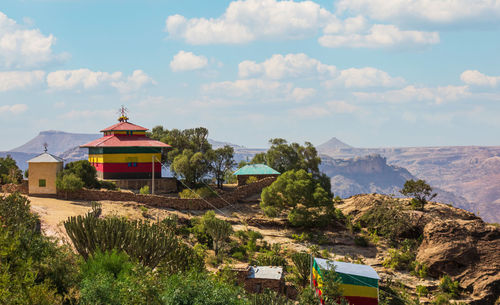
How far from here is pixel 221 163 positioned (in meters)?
47.7

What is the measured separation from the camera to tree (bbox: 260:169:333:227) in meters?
34.7

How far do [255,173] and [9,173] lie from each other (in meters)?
23.7

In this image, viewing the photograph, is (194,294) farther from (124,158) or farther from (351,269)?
(124,158)

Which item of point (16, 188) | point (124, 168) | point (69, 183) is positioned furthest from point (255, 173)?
point (16, 188)

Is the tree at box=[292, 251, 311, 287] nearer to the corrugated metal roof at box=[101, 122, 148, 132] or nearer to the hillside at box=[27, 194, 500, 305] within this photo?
the hillside at box=[27, 194, 500, 305]

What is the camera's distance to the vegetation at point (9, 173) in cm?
3564

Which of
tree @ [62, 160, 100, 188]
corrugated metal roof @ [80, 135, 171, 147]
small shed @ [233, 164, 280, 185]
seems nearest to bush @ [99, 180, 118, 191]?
tree @ [62, 160, 100, 188]

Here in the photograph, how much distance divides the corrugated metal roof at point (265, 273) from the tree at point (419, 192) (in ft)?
62.3

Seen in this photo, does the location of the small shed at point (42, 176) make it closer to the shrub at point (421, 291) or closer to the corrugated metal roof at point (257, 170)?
the corrugated metal roof at point (257, 170)

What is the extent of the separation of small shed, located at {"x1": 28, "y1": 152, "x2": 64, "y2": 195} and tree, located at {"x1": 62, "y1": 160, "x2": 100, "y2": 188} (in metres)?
1.30

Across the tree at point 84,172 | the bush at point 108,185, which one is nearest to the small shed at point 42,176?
the tree at point 84,172

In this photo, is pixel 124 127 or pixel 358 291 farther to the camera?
pixel 124 127

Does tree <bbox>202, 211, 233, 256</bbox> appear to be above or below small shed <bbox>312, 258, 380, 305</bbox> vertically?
above

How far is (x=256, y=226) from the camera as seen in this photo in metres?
35.8
